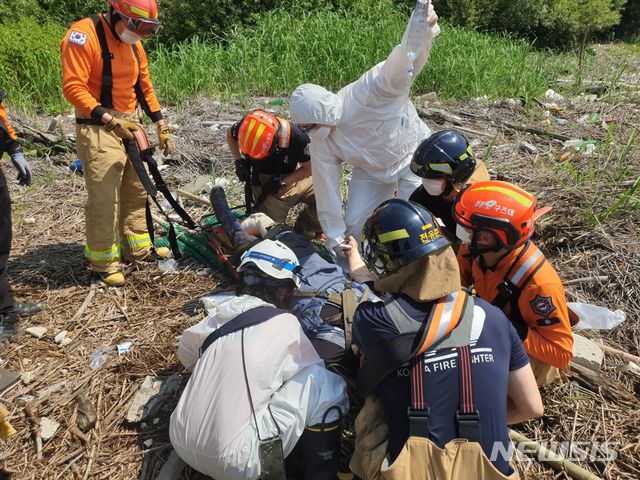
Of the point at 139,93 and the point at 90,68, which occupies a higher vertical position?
the point at 90,68

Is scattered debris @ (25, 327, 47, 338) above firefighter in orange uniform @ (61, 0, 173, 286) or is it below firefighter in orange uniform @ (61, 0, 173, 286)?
below

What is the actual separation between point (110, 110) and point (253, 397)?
2676mm

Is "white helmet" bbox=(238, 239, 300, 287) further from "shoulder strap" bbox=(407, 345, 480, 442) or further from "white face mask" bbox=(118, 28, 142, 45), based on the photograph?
"white face mask" bbox=(118, 28, 142, 45)

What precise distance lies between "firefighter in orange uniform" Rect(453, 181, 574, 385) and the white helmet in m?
1.03

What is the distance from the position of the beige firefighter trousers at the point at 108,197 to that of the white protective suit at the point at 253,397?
77.9 inches

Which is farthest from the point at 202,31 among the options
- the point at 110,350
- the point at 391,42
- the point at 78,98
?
the point at 110,350

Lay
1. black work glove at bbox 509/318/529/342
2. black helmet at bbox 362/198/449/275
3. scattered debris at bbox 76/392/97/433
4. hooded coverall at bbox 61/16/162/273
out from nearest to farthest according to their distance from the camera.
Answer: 1. black helmet at bbox 362/198/449/275
2. black work glove at bbox 509/318/529/342
3. scattered debris at bbox 76/392/97/433
4. hooded coverall at bbox 61/16/162/273


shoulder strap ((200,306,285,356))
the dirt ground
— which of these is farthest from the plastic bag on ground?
shoulder strap ((200,306,285,356))

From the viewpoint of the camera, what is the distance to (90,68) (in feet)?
11.6

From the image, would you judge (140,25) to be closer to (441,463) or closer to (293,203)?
(293,203)

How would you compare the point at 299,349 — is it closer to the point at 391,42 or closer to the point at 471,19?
the point at 391,42

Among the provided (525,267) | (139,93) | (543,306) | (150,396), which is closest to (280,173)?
(139,93)

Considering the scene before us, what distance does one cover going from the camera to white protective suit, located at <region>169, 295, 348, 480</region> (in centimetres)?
204

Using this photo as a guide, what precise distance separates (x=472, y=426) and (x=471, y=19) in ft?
49.0
